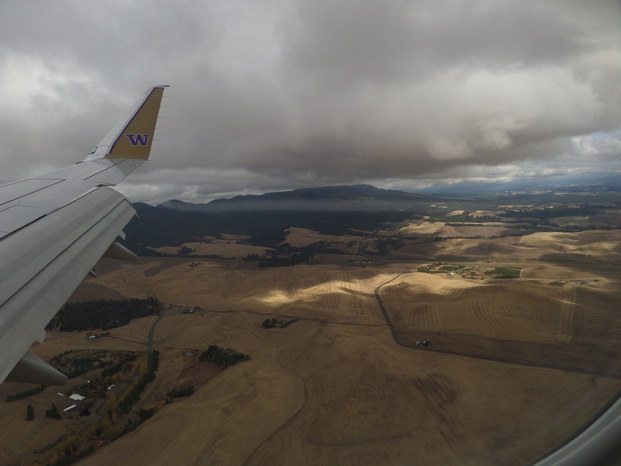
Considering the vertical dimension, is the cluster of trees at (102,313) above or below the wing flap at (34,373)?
below

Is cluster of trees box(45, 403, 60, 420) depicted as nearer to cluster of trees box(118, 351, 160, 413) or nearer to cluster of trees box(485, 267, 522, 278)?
cluster of trees box(118, 351, 160, 413)

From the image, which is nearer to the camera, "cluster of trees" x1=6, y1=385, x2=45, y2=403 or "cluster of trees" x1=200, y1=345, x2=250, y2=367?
"cluster of trees" x1=6, y1=385, x2=45, y2=403

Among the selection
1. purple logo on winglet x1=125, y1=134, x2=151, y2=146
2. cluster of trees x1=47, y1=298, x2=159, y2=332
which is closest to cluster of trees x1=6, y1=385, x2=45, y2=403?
purple logo on winglet x1=125, y1=134, x2=151, y2=146

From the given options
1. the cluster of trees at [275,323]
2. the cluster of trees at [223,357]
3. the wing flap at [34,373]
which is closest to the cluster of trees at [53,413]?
the cluster of trees at [223,357]

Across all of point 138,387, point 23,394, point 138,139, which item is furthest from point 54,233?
point 23,394

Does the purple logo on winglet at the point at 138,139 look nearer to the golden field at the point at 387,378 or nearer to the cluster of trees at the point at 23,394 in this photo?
the golden field at the point at 387,378

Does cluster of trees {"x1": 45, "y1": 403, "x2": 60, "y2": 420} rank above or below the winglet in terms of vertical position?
below

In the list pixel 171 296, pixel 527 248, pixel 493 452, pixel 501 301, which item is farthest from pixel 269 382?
A: pixel 527 248
